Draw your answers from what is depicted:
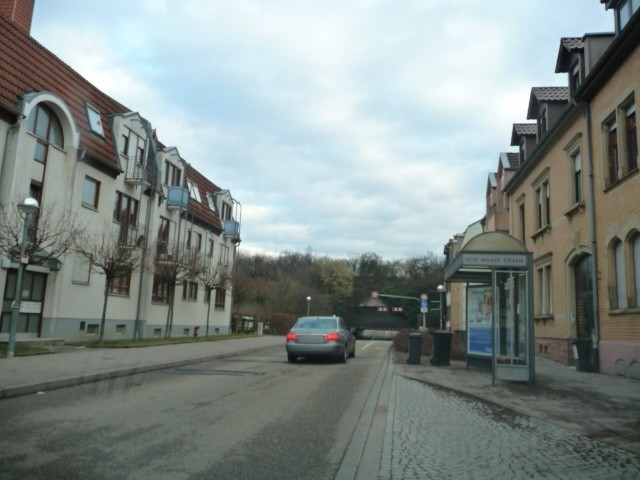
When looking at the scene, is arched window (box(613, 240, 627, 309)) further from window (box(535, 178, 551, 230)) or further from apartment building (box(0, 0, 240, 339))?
apartment building (box(0, 0, 240, 339))

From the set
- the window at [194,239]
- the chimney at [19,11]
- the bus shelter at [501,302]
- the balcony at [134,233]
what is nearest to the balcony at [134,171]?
the balcony at [134,233]

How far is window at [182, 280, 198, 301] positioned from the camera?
36125mm

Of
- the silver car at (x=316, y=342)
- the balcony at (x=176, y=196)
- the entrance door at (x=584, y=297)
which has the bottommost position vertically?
the silver car at (x=316, y=342)

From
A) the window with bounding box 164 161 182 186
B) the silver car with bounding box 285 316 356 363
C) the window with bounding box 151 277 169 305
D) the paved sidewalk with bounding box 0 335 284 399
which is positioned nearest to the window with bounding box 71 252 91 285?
the paved sidewalk with bounding box 0 335 284 399

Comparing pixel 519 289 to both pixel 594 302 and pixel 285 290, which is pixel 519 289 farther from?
pixel 285 290

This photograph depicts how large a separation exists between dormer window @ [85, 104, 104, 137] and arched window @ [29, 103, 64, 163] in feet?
7.67

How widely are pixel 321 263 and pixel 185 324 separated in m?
53.5

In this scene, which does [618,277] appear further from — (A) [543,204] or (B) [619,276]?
(A) [543,204]

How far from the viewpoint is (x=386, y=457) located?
6.55 meters

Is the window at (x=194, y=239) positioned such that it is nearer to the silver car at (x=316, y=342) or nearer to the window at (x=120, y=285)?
the window at (x=120, y=285)

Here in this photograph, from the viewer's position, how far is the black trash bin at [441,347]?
714 inches

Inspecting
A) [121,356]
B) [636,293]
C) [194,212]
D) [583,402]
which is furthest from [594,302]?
[194,212]

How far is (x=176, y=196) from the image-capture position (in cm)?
3294

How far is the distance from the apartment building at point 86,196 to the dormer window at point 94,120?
0.30 ft
